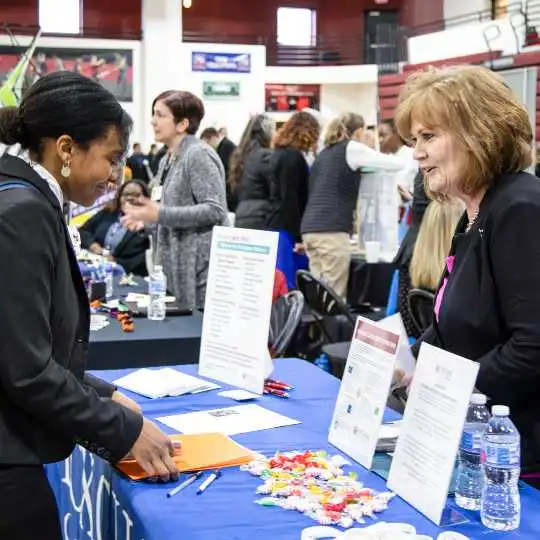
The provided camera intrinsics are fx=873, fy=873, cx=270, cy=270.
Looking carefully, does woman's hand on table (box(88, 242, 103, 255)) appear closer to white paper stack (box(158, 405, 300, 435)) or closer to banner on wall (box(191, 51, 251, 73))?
white paper stack (box(158, 405, 300, 435))

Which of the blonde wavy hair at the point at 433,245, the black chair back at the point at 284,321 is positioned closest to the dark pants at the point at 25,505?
the black chair back at the point at 284,321

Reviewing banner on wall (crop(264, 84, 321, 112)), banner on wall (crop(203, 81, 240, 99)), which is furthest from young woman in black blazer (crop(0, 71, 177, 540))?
banner on wall (crop(264, 84, 321, 112))

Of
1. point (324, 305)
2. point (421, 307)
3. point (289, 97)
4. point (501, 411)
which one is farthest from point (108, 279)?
point (289, 97)

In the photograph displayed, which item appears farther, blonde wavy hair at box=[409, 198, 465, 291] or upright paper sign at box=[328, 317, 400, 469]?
blonde wavy hair at box=[409, 198, 465, 291]

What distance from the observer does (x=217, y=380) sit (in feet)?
7.63

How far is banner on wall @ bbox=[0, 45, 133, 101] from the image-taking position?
1522 cm

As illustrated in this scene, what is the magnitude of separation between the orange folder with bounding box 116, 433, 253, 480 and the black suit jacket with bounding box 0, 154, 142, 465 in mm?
170

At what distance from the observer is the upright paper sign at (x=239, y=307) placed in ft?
7.24

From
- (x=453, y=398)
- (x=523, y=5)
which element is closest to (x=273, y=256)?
(x=453, y=398)

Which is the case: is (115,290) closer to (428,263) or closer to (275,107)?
(428,263)

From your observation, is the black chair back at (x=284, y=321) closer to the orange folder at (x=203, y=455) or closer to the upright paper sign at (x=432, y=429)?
the orange folder at (x=203, y=455)

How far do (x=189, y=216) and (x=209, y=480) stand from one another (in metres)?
2.18

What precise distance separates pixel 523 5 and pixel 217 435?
45.6 ft

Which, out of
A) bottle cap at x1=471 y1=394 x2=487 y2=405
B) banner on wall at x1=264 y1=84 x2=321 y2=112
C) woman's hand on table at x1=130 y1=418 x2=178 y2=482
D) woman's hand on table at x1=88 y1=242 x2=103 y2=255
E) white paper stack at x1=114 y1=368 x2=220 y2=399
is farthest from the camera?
banner on wall at x1=264 y1=84 x2=321 y2=112
